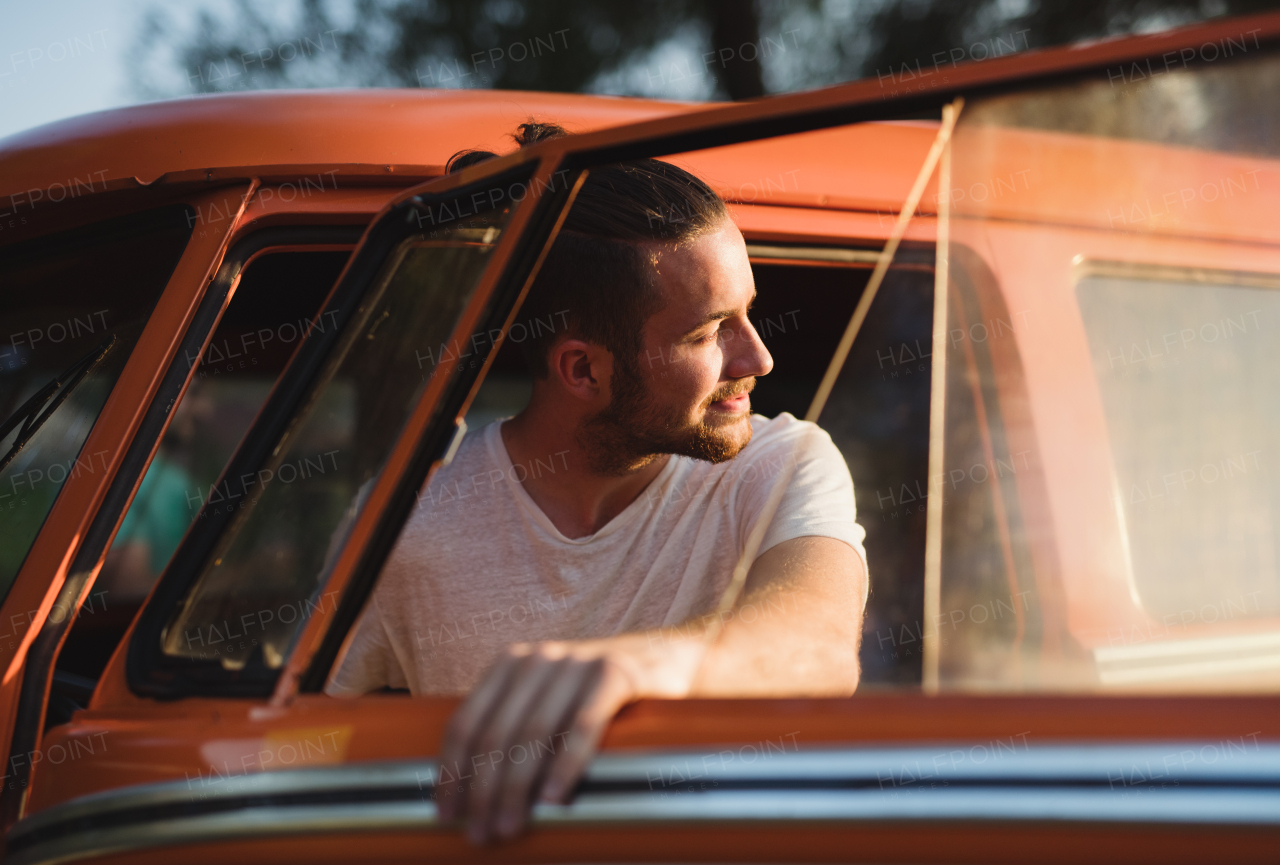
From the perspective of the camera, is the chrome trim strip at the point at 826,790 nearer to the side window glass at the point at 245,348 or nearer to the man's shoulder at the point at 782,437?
the side window glass at the point at 245,348

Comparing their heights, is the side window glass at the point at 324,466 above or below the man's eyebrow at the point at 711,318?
below

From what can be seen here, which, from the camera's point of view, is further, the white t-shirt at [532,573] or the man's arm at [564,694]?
the white t-shirt at [532,573]

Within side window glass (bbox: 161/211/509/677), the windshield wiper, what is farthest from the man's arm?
the windshield wiper

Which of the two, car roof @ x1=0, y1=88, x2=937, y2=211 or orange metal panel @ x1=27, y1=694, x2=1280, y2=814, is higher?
car roof @ x1=0, y1=88, x2=937, y2=211

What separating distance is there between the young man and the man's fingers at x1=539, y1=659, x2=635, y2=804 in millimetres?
590

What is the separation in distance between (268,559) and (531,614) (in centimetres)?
65

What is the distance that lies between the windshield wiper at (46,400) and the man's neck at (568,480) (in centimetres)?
84

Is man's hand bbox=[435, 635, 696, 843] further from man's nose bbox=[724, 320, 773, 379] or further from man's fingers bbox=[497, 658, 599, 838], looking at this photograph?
man's nose bbox=[724, 320, 773, 379]

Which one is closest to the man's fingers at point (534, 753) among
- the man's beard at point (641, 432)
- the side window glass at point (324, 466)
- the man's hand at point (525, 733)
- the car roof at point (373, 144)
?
the man's hand at point (525, 733)

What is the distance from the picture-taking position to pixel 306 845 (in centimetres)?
106

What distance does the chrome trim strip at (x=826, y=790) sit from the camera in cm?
83

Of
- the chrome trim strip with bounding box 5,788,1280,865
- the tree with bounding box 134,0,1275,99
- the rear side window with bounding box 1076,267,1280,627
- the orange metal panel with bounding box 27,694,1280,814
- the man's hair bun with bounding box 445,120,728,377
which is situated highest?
the tree with bounding box 134,0,1275,99

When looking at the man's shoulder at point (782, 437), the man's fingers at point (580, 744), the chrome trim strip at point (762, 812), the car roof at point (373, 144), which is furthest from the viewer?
the car roof at point (373, 144)

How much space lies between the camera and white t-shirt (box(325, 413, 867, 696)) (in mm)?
1856
